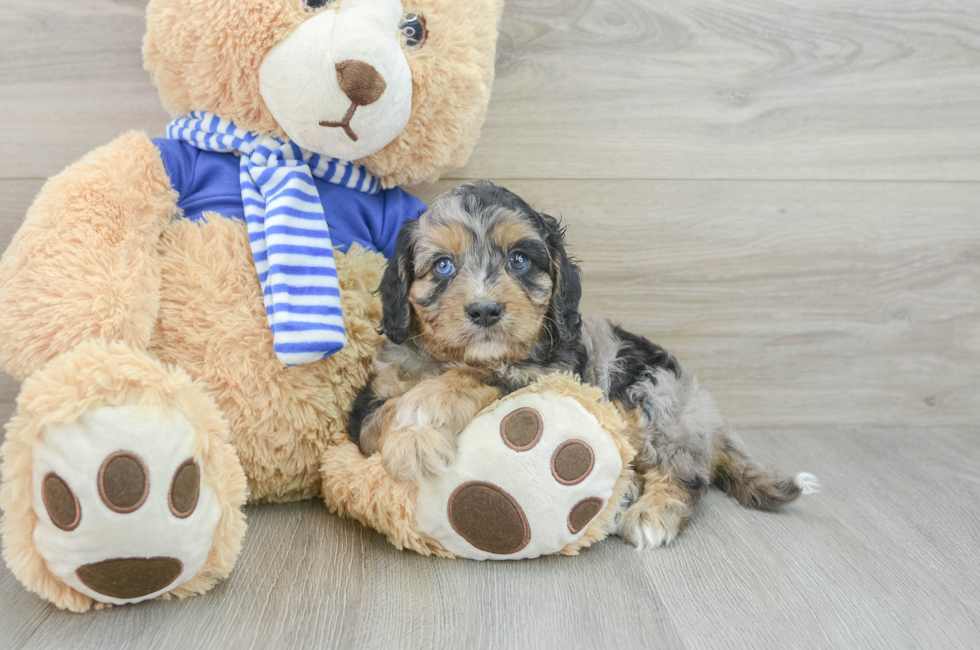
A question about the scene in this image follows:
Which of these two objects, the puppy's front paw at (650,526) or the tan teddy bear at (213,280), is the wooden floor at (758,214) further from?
the tan teddy bear at (213,280)

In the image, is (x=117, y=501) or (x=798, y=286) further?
(x=798, y=286)

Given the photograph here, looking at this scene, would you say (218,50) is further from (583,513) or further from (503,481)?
(583,513)

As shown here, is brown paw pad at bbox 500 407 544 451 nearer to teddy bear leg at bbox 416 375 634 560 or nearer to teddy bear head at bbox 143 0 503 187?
teddy bear leg at bbox 416 375 634 560

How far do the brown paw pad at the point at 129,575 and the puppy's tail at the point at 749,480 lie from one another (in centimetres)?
137

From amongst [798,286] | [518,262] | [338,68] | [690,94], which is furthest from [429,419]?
[798,286]

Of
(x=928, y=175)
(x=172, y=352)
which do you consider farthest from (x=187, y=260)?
(x=928, y=175)

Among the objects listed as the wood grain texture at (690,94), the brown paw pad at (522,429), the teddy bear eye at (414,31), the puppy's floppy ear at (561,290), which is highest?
the teddy bear eye at (414,31)

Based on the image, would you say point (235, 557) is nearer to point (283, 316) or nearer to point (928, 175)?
point (283, 316)

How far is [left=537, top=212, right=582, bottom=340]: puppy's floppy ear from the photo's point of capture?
66.7 inches

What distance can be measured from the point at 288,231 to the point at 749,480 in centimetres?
136

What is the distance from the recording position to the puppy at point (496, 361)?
4.97ft

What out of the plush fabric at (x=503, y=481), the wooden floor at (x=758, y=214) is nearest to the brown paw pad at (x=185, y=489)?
the wooden floor at (x=758, y=214)

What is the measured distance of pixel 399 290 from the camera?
1646 millimetres

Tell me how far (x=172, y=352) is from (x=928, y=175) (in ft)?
7.91
